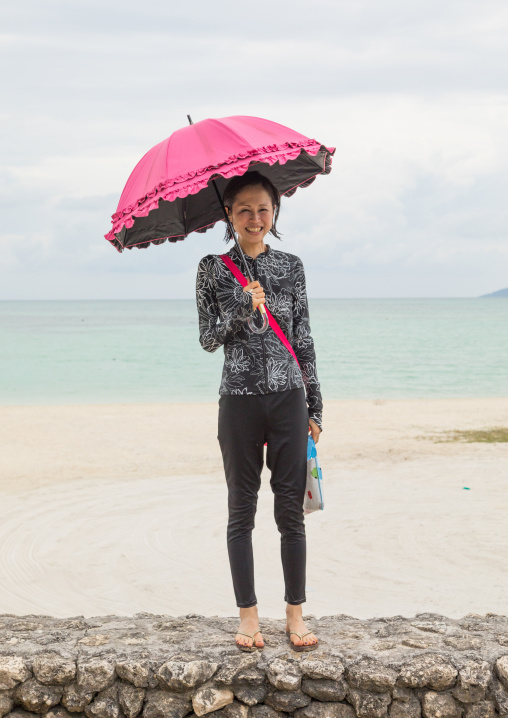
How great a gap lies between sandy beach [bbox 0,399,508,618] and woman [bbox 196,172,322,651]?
2002 mm

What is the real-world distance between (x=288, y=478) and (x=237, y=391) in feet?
1.47

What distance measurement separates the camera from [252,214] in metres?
3.25

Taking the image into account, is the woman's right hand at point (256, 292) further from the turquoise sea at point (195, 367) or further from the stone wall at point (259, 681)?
the turquoise sea at point (195, 367)

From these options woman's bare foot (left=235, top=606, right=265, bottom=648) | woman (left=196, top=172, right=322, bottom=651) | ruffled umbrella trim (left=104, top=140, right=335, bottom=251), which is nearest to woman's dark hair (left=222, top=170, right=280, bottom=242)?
woman (left=196, top=172, right=322, bottom=651)

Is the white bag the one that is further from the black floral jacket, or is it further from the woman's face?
the woman's face

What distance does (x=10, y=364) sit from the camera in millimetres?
31750

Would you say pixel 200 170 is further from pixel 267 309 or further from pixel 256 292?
pixel 267 309

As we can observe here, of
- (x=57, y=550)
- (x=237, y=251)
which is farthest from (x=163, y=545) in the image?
(x=237, y=251)

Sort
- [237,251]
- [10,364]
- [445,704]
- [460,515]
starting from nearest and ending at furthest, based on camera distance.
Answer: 1. [445,704]
2. [237,251]
3. [460,515]
4. [10,364]

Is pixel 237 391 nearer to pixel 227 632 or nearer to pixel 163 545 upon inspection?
pixel 227 632

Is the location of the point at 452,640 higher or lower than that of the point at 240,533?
lower

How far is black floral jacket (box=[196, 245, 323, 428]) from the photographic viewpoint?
3.19 meters

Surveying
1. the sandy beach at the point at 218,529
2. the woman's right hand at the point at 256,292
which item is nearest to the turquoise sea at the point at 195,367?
the sandy beach at the point at 218,529

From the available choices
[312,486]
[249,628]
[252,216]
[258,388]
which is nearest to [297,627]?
[249,628]
